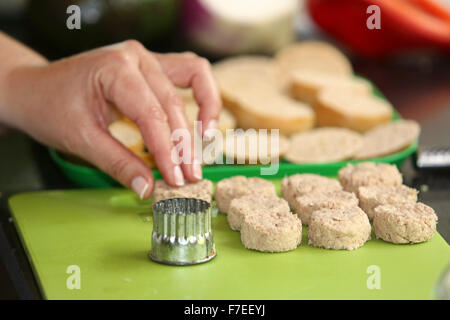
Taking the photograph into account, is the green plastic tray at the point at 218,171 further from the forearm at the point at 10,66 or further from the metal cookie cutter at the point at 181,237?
the metal cookie cutter at the point at 181,237

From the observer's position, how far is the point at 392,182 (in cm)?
166

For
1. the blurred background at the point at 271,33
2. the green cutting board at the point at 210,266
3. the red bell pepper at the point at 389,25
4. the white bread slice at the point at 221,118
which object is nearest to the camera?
the green cutting board at the point at 210,266

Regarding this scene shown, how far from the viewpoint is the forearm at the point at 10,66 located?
182cm

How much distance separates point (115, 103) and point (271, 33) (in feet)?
3.72

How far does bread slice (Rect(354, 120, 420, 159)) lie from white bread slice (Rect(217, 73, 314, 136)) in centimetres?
19

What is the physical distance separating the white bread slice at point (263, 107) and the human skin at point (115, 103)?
35 cm

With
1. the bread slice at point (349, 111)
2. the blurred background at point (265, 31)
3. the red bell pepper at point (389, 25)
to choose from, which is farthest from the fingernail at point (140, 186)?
the red bell pepper at point (389, 25)

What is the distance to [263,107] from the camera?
7.11 ft

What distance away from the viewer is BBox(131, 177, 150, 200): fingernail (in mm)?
1607

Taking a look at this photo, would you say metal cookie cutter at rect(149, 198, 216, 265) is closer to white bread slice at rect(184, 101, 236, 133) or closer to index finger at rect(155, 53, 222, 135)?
index finger at rect(155, 53, 222, 135)

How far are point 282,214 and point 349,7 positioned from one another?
1.49m

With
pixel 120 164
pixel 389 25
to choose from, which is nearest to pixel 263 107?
pixel 120 164

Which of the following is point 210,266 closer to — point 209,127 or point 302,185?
point 302,185

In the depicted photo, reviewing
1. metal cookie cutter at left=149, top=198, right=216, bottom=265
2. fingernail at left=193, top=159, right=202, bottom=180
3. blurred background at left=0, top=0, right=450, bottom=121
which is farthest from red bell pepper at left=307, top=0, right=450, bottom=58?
metal cookie cutter at left=149, top=198, right=216, bottom=265
